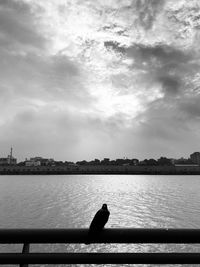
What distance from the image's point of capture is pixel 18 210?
145 ft

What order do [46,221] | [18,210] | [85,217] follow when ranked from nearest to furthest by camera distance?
[46,221], [85,217], [18,210]

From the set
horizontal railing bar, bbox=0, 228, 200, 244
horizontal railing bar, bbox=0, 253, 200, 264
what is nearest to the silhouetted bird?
horizontal railing bar, bbox=0, 228, 200, 244

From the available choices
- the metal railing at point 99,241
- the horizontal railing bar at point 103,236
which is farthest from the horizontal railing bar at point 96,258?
the horizontal railing bar at point 103,236

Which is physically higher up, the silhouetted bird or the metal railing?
the silhouetted bird

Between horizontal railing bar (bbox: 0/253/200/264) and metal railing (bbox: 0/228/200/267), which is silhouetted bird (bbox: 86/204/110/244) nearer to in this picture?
metal railing (bbox: 0/228/200/267)

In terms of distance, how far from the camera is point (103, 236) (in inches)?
106

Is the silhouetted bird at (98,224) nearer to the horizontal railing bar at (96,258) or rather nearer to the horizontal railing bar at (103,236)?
the horizontal railing bar at (103,236)

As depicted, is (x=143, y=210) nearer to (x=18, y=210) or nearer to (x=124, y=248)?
(x=18, y=210)

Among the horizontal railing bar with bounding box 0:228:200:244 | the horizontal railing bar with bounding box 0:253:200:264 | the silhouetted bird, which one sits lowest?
the horizontal railing bar with bounding box 0:253:200:264

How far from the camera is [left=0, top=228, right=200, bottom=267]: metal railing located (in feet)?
8.63

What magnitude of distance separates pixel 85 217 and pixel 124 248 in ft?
56.7

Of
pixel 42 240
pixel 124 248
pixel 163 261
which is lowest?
pixel 124 248

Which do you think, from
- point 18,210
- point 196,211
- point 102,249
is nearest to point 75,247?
point 102,249

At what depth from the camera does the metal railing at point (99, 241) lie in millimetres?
2629
